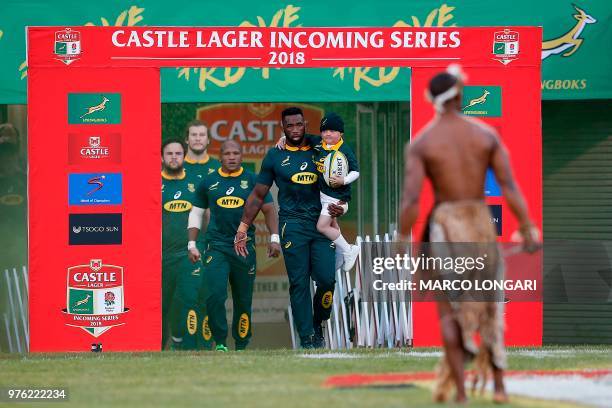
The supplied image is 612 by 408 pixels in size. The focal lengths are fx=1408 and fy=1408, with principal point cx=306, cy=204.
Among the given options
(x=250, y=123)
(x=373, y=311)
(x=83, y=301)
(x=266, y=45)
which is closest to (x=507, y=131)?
(x=266, y=45)

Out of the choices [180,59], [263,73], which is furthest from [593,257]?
[180,59]

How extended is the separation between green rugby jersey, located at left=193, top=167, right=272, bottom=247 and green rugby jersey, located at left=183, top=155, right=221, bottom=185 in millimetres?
1927

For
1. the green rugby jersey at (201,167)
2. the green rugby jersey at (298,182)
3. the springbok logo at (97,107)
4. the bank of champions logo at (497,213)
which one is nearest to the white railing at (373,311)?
the bank of champions logo at (497,213)

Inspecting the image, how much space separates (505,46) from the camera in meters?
14.0

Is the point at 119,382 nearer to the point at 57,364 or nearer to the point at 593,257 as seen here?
the point at 57,364

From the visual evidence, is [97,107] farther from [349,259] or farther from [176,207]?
[176,207]

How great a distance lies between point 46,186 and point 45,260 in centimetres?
73

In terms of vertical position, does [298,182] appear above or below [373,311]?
above

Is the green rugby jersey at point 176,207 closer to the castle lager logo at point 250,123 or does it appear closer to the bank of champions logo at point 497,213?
the castle lager logo at point 250,123

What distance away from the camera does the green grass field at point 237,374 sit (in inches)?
357

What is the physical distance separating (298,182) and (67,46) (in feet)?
8.59

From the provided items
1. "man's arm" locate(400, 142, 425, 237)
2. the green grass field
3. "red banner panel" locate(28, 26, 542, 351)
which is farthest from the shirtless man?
"red banner panel" locate(28, 26, 542, 351)

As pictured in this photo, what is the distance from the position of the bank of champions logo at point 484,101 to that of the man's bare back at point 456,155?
530 cm

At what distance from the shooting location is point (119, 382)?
1039 centimetres
